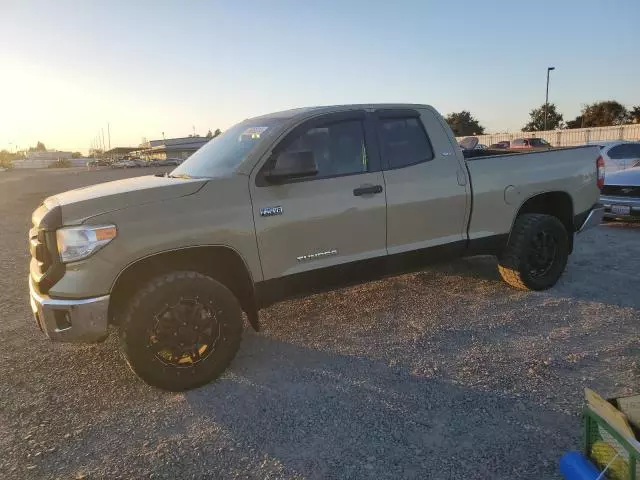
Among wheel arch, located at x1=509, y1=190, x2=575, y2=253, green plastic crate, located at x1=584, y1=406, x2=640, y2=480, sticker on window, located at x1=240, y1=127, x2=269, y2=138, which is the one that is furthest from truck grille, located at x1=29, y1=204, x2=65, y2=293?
wheel arch, located at x1=509, y1=190, x2=575, y2=253

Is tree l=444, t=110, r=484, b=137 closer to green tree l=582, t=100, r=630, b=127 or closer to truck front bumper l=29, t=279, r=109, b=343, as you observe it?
green tree l=582, t=100, r=630, b=127

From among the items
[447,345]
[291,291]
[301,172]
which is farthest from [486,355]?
[301,172]

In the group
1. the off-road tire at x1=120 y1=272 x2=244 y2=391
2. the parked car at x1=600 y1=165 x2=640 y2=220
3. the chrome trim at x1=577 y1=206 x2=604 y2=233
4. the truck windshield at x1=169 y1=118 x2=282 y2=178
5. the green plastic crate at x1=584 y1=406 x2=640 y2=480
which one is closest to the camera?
the green plastic crate at x1=584 y1=406 x2=640 y2=480

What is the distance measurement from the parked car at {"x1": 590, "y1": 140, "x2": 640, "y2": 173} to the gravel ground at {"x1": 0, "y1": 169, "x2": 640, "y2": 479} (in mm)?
8095

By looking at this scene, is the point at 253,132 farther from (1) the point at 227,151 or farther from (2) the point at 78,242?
(2) the point at 78,242

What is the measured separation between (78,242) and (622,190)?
28.7ft

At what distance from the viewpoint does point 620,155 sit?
1194cm

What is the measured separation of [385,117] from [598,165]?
8.73 ft

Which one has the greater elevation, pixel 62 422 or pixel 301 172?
pixel 301 172

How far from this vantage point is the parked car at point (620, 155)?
1175cm

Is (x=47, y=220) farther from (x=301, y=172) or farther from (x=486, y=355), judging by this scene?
(x=486, y=355)

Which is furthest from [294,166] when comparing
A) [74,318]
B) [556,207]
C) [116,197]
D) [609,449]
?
[556,207]

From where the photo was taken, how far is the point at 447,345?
3965mm

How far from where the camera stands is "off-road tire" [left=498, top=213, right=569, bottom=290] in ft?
16.1
